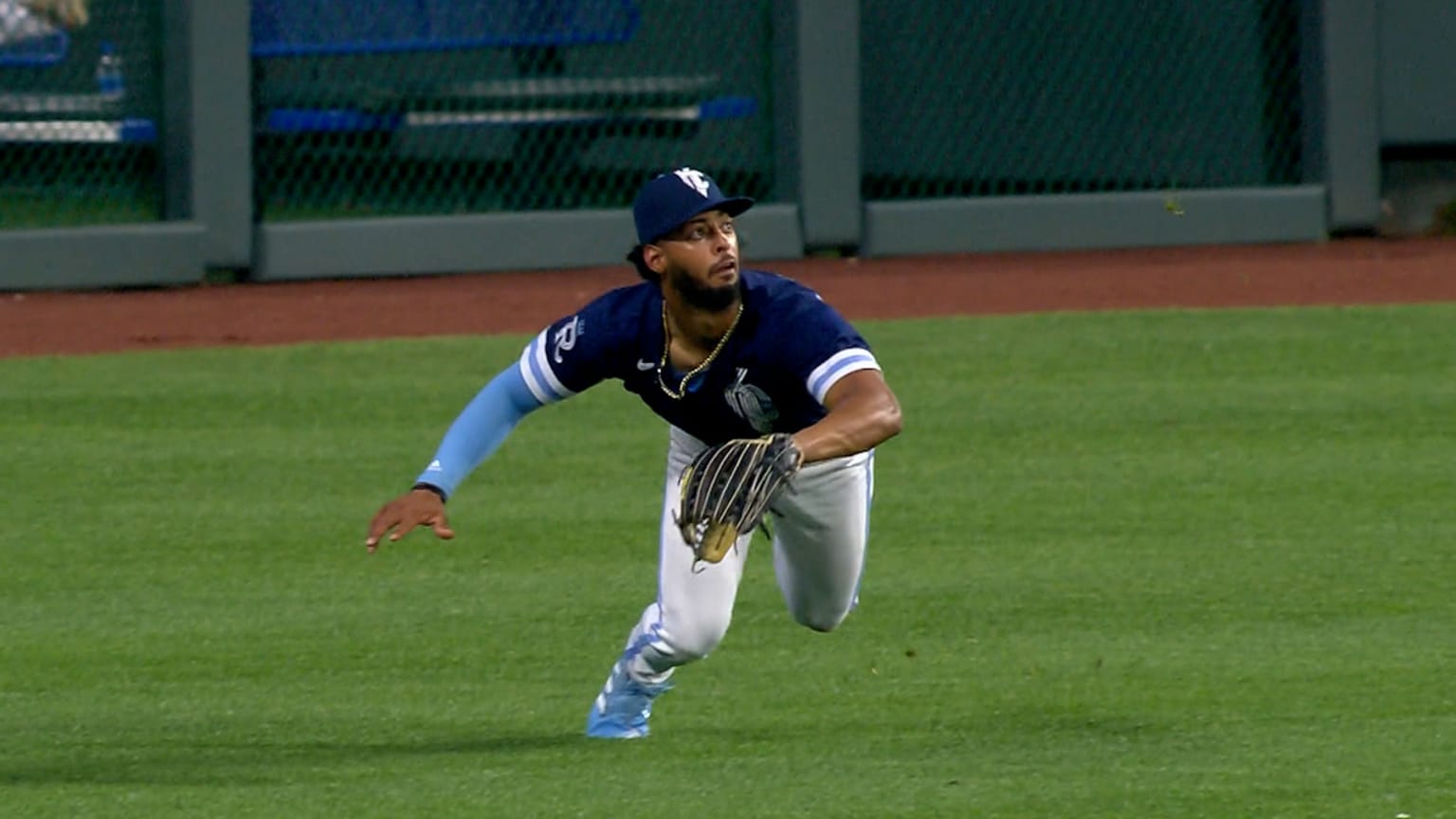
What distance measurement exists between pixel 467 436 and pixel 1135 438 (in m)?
4.48

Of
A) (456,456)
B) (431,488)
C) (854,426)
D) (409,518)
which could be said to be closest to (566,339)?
(456,456)

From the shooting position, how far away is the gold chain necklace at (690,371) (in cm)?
549

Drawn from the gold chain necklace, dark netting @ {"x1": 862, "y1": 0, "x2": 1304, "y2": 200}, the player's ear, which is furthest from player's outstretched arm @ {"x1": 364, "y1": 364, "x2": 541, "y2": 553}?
dark netting @ {"x1": 862, "y1": 0, "x2": 1304, "y2": 200}

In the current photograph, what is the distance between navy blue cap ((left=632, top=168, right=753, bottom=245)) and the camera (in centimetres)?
542

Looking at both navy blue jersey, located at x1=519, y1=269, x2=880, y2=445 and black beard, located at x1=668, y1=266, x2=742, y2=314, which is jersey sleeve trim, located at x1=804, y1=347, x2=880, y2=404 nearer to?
navy blue jersey, located at x1=519, y1=269, x2=880, y2=445

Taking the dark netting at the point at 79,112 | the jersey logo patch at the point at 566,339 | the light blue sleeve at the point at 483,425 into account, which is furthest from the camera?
the dark netting at the point at 79,112

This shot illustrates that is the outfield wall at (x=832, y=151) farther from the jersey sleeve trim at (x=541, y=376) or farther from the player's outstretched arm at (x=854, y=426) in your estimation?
the player's outstretched arm at (x=854, y=426)

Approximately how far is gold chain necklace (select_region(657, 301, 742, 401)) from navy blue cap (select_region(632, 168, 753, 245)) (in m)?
0.21

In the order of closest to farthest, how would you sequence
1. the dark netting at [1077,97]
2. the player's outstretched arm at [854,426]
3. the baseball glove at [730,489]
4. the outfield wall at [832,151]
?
the baseball glove at [730,489], the player's outstretched arm at [854,426], the outfield wall at [832,151], the dark netting at [1077,97]

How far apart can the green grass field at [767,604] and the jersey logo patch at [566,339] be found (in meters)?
0.87

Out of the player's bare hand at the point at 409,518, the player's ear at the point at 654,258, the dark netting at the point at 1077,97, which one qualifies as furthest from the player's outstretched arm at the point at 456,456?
the dark netting at the point at 1077,97

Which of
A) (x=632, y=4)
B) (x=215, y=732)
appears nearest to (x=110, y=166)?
(x=632, y=4)

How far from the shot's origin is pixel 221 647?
21.9ft

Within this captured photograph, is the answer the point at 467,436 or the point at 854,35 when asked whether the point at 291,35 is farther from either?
the point at 467,436
